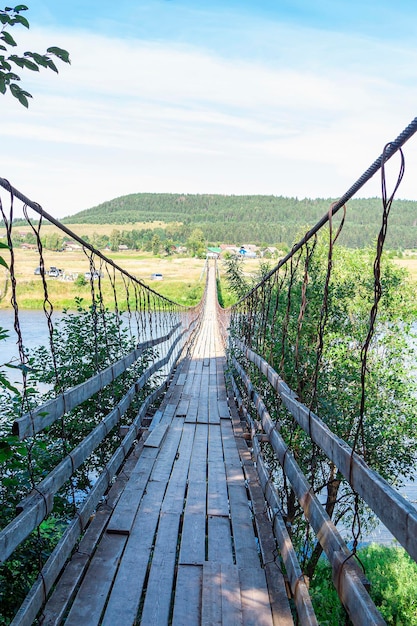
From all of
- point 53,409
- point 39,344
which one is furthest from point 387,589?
point 53,409

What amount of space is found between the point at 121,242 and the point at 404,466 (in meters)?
87.7

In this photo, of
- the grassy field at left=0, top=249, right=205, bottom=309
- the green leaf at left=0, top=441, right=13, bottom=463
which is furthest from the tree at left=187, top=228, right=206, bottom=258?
the green leaf at left=0, top=441, right=13, bottom=463

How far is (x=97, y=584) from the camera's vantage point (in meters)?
2.03

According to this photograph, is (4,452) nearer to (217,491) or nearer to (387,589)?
(217,491)

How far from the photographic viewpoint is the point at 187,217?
500 ft

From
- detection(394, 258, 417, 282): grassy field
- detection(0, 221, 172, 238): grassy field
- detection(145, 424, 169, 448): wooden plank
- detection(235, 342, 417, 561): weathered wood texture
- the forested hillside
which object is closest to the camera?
detection(235, 342, 417, 561): weathered wood texture

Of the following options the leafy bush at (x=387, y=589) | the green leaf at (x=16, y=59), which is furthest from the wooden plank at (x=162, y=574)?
the leafy bush at (x=387, y=589)

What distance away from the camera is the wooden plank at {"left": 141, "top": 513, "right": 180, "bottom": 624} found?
1.88 metres

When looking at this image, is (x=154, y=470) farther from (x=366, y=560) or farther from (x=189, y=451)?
(x=366, y=560)

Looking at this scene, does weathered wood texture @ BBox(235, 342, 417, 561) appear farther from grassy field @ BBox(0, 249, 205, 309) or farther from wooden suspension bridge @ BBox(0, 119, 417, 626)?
grassy field @ BBox(0, 249, 205, 309)

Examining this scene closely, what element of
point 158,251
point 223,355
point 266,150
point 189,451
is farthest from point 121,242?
point 189,451

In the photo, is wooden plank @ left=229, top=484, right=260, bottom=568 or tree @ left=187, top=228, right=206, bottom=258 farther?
tree @ left=187, top=228, right=206, bottom=258

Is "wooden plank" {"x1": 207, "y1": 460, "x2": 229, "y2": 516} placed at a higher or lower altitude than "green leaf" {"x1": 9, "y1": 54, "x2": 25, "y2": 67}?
lower

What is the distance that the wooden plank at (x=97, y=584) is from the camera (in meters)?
1.83
